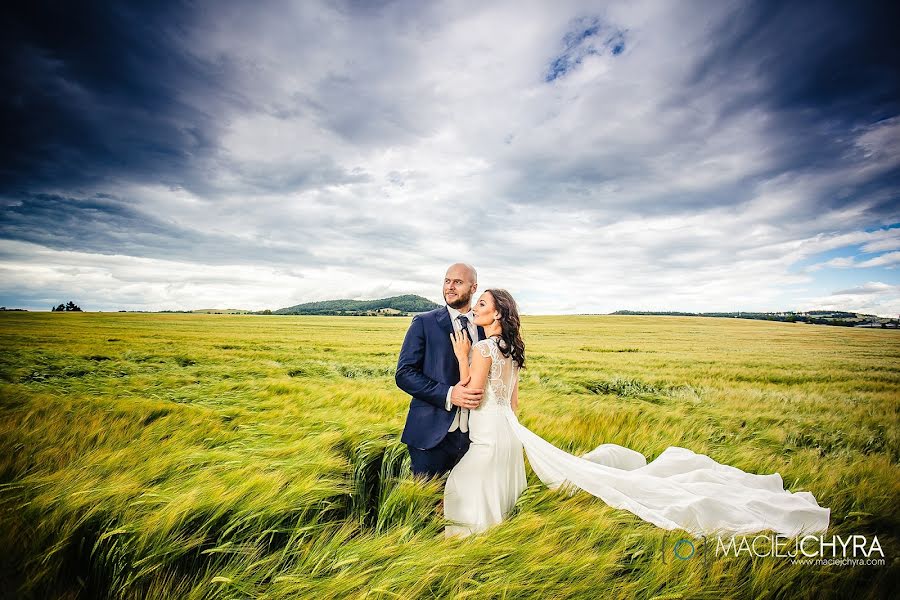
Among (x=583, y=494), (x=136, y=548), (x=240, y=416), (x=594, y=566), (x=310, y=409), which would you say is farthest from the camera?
(x=310, y=409)

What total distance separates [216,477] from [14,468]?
148 centimetres

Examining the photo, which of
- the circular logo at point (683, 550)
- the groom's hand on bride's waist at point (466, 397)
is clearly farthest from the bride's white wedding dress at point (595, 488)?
the circular logo at point (683, 550)

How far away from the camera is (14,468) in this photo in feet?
8.48

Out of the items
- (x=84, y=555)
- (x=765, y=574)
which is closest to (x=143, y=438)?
(x=84, y=555)

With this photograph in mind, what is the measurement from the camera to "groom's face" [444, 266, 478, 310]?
365cm

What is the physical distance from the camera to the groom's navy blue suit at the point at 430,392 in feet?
11.0

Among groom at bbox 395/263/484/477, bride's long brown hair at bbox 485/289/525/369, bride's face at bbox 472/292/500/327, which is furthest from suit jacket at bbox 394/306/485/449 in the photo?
bride's long brown hair at bbox 485/289/525/369

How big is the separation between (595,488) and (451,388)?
1.46m

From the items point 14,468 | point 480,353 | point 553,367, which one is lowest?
point 553,367

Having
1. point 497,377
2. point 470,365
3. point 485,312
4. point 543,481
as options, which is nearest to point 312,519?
point 470,365

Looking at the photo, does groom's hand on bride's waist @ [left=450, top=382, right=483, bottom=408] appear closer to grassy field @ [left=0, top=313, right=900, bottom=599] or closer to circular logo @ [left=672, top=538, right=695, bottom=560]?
grassy field @ [left=0, top=313, right=900, bottom=599]

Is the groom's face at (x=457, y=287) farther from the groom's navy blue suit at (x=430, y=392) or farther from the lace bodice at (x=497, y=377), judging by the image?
the lace bodice at (x=497, y=377)

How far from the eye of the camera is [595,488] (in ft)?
10.0

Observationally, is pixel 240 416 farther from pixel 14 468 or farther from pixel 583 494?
pixel 583 494
